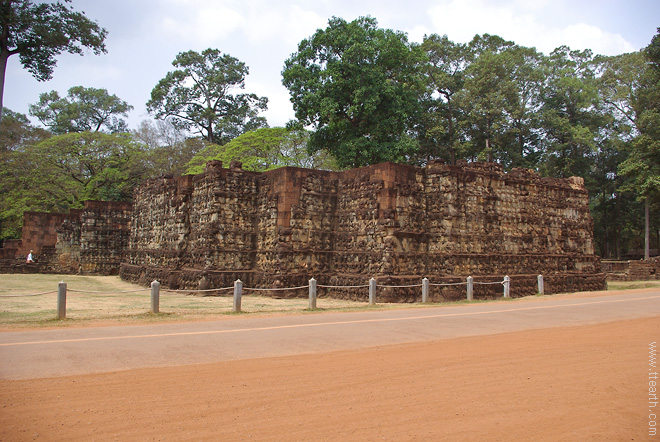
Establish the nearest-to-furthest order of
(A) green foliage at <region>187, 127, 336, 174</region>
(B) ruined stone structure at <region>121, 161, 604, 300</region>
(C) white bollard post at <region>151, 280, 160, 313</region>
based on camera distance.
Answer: (C) white bollard post at <region>151, 280, 160, 313</region>
(B) ruined stone structure at <region>121, 161, 604, 300</region>
(A) green foliage at <region>187, 127, 336, 174</region>

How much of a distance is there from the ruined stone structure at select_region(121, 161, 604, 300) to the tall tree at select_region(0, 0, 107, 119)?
7.57 metres

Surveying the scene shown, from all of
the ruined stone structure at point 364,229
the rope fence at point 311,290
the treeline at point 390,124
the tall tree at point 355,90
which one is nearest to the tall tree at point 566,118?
the treeline at point 390,124

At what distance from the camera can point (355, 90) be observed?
30.0 meters

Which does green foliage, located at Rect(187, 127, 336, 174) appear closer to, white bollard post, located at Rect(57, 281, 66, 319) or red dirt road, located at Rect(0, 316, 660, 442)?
white bollard post, located at Rect(57, 281, 66, 319)

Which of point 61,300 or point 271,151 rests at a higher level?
point 271,151

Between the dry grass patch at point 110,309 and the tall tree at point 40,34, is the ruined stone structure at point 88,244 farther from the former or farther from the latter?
the tall tree at point 40,34

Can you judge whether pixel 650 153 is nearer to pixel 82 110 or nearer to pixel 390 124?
pixel 390 124

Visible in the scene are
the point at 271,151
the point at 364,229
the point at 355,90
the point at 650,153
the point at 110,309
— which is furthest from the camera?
the point at 271,151

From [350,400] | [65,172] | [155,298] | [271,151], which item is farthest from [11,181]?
[350,400]

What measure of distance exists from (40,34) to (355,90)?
772 inches

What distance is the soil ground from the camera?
4.61m

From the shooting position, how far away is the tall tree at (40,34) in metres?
12.3

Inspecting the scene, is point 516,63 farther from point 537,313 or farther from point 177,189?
point 537,313

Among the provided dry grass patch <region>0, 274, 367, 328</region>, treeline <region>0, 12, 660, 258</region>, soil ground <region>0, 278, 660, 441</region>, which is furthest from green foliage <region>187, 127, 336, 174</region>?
soil ground <region>0, 278, 660, 441</region>
